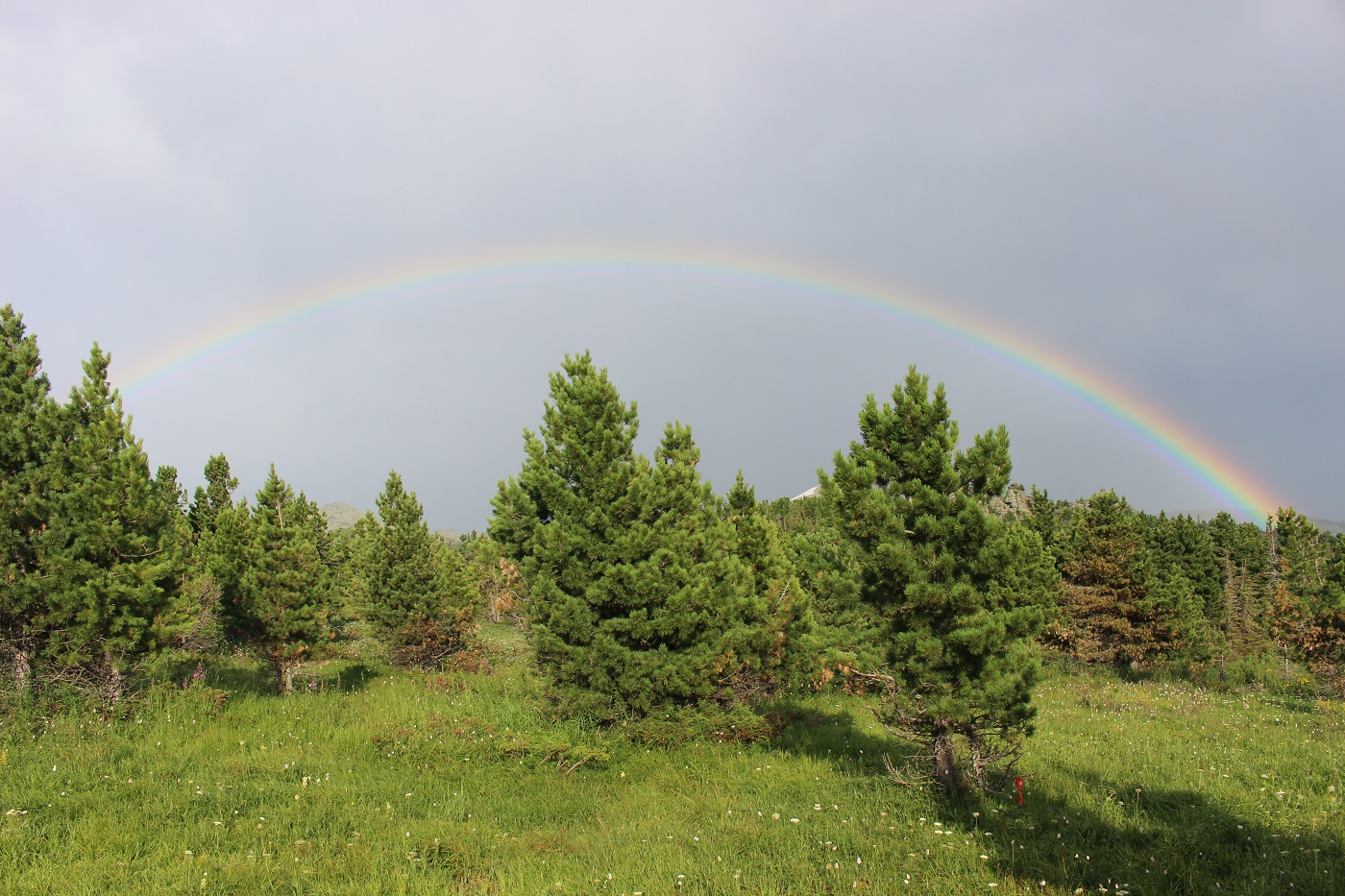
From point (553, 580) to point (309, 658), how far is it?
1226 cm

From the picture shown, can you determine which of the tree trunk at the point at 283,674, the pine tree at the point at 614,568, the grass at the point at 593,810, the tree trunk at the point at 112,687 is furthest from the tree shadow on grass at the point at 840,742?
the tree trunk at the point at 283,674

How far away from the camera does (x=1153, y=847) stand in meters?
7.68

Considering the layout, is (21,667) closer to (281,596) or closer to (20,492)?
(20,492)

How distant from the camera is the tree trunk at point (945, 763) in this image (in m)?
9.67

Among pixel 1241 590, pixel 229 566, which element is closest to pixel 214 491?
pixel 229 566

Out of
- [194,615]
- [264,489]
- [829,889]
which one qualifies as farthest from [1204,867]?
[264,489]

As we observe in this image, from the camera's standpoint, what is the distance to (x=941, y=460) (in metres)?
9.58

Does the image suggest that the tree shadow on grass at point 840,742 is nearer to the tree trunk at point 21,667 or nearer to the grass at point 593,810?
the grass at point 593,810

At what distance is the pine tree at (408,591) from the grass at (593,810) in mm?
8766

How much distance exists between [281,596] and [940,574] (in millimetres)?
18337

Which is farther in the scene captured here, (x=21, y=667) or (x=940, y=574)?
(x=21, y=667)

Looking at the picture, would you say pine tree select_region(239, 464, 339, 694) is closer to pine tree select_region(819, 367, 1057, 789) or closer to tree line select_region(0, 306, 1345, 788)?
tree line select_region(0, 306, 1345, 788)

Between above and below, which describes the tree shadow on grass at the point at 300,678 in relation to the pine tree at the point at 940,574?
below

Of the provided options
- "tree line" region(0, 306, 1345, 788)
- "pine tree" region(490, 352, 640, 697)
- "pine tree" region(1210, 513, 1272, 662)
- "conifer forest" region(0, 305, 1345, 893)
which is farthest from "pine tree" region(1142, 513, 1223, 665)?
"pine tree" region(490, 352, 640, 697)
